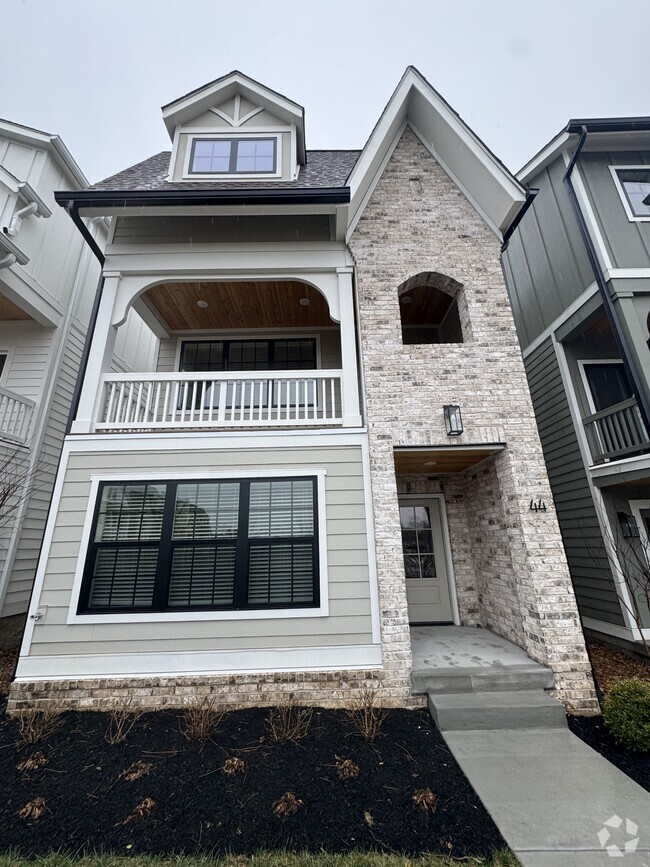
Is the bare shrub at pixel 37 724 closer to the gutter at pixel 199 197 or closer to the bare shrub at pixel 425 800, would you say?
the bare shrub at pixel 425 800

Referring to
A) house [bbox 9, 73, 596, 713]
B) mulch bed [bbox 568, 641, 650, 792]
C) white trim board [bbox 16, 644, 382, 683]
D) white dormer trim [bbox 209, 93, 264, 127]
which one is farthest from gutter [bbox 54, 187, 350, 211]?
mulch bed [bbox 568, 641, 650, 792]

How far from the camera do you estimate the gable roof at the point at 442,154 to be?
600 centimetres

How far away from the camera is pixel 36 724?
4.13 meters

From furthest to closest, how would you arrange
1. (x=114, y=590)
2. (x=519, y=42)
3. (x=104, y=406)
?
(x=519, y=42)
(x=104, y=406)
(x=114, y=590)

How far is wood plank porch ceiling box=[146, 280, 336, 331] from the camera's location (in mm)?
6836

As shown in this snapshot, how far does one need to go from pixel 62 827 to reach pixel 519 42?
1203 inches

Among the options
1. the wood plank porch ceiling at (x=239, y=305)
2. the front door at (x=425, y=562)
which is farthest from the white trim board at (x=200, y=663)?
the wood plank porch ceiling at (x=239, y=305)

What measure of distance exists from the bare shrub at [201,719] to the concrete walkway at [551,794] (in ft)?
7.89

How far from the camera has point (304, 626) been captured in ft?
15.5

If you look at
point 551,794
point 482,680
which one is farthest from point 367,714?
point 551,794

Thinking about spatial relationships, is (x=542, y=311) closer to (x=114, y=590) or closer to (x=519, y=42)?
(x=114, y=590)

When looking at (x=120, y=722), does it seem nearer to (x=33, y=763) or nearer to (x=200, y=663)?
(x=33, y=763)

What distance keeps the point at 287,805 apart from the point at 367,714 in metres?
1.26

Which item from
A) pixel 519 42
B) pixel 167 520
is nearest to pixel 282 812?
pixel 167 520
